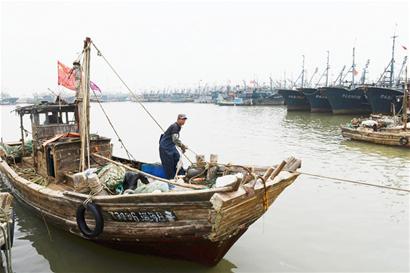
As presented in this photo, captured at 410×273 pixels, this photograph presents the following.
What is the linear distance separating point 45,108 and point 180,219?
6067 mm

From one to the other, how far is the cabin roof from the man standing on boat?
3558mm

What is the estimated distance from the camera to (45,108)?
9055 millimetres

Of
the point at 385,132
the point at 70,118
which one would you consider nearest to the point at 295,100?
the point at 385,132

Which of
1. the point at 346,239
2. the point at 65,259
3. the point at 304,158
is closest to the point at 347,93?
the point at 304,158

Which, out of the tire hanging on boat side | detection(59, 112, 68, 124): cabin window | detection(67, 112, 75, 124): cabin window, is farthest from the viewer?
detection(67, 112, 75, 124): cabin window

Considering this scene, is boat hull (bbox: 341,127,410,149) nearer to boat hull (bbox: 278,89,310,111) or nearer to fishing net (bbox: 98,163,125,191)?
fishing net (bbox: 98,163,125,191)

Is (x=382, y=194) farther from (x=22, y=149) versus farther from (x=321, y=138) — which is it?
(x=321, y=138)

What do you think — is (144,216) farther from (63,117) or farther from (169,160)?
(63,117)

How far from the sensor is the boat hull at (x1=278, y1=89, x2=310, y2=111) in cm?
5306

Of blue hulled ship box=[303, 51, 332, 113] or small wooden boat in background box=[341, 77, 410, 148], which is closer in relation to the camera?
small wooden boat in background box=[341, 77, 410, 148]

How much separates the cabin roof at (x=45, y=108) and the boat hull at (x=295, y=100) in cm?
4699

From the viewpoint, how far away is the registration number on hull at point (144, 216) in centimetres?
491

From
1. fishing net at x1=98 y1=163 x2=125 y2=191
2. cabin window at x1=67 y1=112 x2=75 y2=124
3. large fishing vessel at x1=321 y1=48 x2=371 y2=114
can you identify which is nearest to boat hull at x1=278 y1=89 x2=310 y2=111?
large fishing vessel at x1=321 y1=48 x2=371 y2=114

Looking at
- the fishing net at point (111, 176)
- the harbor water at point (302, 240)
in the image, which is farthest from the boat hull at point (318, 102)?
the fishing net at point (111, 176)
